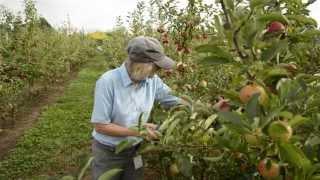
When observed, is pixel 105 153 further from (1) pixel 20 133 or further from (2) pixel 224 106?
(1) pixel 20 133

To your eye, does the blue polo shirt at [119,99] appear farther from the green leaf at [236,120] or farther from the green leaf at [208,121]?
the green leaf at [236,120]

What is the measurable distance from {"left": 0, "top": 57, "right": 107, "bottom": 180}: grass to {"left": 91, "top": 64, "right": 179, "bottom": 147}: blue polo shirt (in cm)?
98

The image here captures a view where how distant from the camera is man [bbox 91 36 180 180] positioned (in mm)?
2596

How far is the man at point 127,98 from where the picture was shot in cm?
260

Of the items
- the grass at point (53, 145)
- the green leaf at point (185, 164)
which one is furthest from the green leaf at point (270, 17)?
the grass at point (53, 145)

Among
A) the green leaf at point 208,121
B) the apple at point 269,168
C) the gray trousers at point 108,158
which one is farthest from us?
the gray trousers at point 108,158

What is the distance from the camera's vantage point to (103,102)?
262 centimetres

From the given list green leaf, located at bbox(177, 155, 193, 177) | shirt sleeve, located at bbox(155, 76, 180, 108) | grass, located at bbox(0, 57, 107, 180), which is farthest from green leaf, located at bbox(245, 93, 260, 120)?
grass, located at bbox(0, 57, 107, 180)

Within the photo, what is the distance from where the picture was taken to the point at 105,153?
2.86m

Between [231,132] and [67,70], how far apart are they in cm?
1278

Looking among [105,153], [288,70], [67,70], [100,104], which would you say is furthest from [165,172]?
[67,70]

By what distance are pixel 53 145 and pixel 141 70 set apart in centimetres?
378

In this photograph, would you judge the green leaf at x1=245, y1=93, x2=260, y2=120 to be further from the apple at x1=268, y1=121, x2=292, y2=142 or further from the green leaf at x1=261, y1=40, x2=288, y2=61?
the green leaf at x1=261, y1=40, x2=288, y2=61

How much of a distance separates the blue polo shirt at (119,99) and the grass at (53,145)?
98cm
